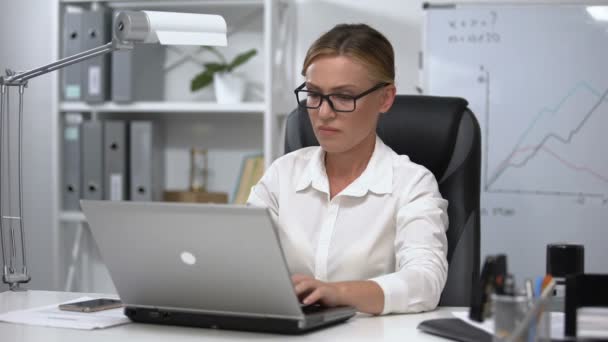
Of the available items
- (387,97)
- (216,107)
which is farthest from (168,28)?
(216,107)

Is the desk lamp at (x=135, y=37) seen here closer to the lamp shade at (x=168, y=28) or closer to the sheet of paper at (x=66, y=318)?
the lamp shade at (x=168, y=28)

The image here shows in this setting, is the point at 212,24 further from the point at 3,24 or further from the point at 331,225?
the point at 3,24

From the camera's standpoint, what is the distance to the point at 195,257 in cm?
120

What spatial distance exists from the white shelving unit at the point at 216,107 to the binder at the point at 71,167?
3 centimetres

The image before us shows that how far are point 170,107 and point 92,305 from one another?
1793 millimetres

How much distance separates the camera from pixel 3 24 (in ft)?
11.4

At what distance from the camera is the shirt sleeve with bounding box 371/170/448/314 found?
1396 mm

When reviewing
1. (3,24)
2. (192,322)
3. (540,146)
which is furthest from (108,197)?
(192,322)

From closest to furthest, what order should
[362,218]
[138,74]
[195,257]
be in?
[195,257] → [362,218] → [138,74]

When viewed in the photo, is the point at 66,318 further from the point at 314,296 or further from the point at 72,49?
the point at 72,49

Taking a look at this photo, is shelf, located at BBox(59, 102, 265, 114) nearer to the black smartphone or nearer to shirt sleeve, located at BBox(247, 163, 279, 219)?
shirt sleeve, located at BBox(247, 163, 279, 219)

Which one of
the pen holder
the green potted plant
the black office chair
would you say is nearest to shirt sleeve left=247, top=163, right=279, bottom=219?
the black office chair

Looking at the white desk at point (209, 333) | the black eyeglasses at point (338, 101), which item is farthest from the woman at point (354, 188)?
the white desk at point (209, 333)

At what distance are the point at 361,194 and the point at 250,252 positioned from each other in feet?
1.77
